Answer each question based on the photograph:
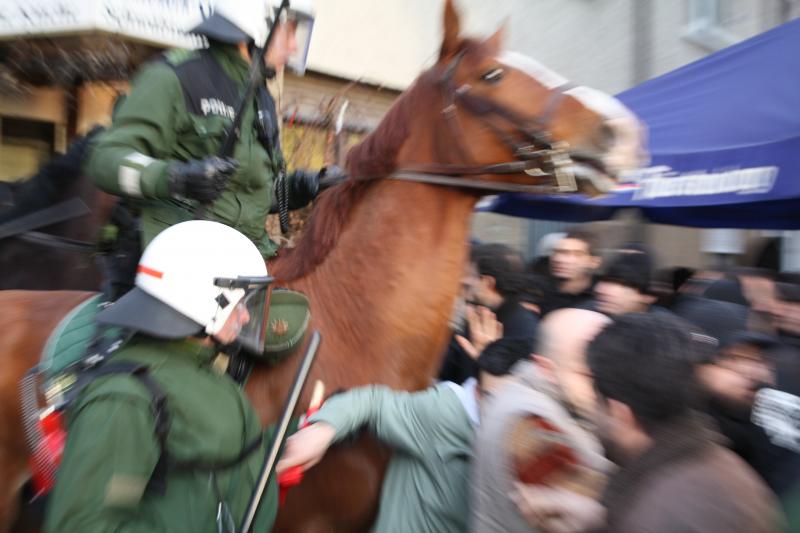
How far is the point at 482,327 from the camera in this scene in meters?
3.42

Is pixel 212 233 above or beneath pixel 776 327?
above

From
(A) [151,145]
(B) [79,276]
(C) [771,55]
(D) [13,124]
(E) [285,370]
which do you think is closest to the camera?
(E) [285,370]

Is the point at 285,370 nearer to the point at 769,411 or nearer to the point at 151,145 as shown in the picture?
the point at 151,145

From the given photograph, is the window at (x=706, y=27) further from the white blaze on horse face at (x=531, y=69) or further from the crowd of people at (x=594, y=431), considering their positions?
the white blaze on horse face at (x=531, y=69)

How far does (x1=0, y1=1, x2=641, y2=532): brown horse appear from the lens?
231 centimetres

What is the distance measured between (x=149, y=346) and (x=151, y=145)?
1041 millimetres

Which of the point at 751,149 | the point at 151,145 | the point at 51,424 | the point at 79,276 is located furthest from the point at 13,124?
the point at 751,149

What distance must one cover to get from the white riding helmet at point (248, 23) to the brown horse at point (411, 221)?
73 cm

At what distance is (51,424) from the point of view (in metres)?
1.88

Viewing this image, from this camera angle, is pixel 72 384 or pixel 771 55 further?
pixel 771 55

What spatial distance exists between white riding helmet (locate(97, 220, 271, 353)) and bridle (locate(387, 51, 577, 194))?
936mm

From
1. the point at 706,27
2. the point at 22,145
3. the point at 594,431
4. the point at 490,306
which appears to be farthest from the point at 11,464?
the point at 706,27

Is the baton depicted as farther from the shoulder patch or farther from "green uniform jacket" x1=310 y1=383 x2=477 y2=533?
the shoulder patch

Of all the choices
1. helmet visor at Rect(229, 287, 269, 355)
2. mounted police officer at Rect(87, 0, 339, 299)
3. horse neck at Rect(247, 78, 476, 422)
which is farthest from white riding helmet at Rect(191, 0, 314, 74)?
helmet visor at Rect(229, 287, 269, 355)
